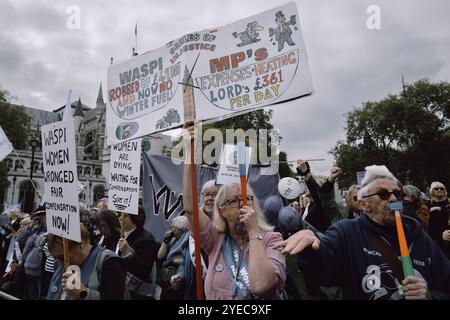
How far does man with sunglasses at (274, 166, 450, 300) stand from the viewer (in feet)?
6.71

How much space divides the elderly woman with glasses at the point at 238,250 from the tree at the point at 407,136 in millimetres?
32620

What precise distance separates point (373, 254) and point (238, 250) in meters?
0.86

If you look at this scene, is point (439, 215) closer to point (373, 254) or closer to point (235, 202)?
point (373, 254)

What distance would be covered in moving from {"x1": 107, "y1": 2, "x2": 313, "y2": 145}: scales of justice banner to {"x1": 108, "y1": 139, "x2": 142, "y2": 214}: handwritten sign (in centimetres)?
122

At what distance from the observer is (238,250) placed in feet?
8.20

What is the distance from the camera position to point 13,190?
6231cm

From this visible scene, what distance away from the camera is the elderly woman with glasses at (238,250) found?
2127 millimetres

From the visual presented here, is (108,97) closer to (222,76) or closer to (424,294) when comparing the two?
(222,76)

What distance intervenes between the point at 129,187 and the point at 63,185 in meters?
1.63

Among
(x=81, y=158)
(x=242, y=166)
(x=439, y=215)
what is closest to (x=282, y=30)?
(x=242, y=166)

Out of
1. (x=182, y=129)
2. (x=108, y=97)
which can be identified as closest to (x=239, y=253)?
(x=182, y=129)

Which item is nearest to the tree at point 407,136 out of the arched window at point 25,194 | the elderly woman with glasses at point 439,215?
the elderly woman with glasses at point 439,215

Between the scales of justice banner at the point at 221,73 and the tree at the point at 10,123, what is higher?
the tree at the point at 10,123

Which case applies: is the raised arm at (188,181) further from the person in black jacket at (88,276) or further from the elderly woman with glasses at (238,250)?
the person in black jacket at (88,276)
